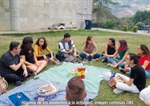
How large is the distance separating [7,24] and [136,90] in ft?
37.7

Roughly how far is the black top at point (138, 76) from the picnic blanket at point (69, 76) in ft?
2.91

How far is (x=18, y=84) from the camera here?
4.17 metres

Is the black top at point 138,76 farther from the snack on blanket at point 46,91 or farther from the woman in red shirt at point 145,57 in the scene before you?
the snack on blanket at point 46,91

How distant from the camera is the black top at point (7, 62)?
409 centimetres

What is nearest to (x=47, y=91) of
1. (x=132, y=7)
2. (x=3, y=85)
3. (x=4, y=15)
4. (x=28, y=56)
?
(x=3, y=85)

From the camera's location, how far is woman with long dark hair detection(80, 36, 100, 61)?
644cm

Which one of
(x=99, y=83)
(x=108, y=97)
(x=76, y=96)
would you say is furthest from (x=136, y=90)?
(x=76, y=96)

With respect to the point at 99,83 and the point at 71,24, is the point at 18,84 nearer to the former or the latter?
the point at 99,83

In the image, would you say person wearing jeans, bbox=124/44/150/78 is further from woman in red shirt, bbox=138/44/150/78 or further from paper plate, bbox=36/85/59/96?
paper plate, bbox=36/85/59/96

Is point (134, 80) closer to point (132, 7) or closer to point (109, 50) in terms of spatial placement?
point (109, 50)

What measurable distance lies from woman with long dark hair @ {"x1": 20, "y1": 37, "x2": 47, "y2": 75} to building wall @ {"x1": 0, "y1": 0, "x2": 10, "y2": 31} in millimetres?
8864

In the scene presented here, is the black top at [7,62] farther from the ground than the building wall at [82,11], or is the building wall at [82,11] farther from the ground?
the building wall at [82,11]

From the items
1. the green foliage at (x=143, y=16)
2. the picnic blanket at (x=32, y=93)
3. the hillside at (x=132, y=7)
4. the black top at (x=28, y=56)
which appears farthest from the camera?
the hillside at (x=132, y=7)

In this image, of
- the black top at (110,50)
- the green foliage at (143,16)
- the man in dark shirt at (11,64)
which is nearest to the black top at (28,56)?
the man in dark shirt at (11,64)
